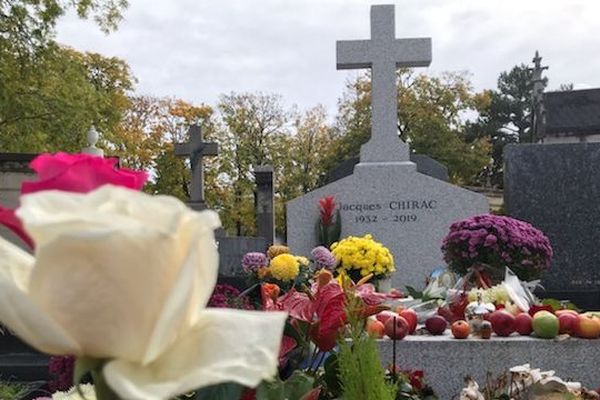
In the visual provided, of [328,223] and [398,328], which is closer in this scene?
[398,328]

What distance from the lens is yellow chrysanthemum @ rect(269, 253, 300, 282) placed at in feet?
19.0

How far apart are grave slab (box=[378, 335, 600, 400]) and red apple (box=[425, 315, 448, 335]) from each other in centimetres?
19

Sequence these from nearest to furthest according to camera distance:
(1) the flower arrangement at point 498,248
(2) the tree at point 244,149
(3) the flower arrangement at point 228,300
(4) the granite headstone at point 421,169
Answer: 1. (3) the flower arrangement at point 228,300
2. (1) the flower arrangement at point 498,248
3. (4) the granite headstone at point 421,169
4. (2) the tree at point 244,149

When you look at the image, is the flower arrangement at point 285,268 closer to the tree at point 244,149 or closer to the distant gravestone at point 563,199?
the distant gravestone at point 563,199

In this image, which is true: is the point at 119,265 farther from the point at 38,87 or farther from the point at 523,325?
the point at 38,87

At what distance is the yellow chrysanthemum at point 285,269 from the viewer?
19.0 ft

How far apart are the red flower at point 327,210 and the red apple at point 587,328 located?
638cm

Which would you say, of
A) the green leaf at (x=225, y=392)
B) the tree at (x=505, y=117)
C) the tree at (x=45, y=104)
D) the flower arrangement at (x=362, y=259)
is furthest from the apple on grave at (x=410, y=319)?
the tree at (x=505, y=117)

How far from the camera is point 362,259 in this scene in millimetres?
6695

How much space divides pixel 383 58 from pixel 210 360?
433 inches

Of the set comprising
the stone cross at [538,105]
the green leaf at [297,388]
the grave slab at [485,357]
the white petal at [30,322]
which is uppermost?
the stone cross at [538,105]

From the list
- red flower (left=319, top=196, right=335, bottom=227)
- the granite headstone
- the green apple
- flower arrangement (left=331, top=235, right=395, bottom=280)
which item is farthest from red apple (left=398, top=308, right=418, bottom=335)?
the granite headstone

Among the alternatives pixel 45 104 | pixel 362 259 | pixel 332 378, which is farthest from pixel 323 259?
pixel 45 104

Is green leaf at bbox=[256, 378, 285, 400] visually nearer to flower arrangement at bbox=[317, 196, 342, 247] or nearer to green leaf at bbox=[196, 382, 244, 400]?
green leaf at bbox=[196, 382, 244, 400]
